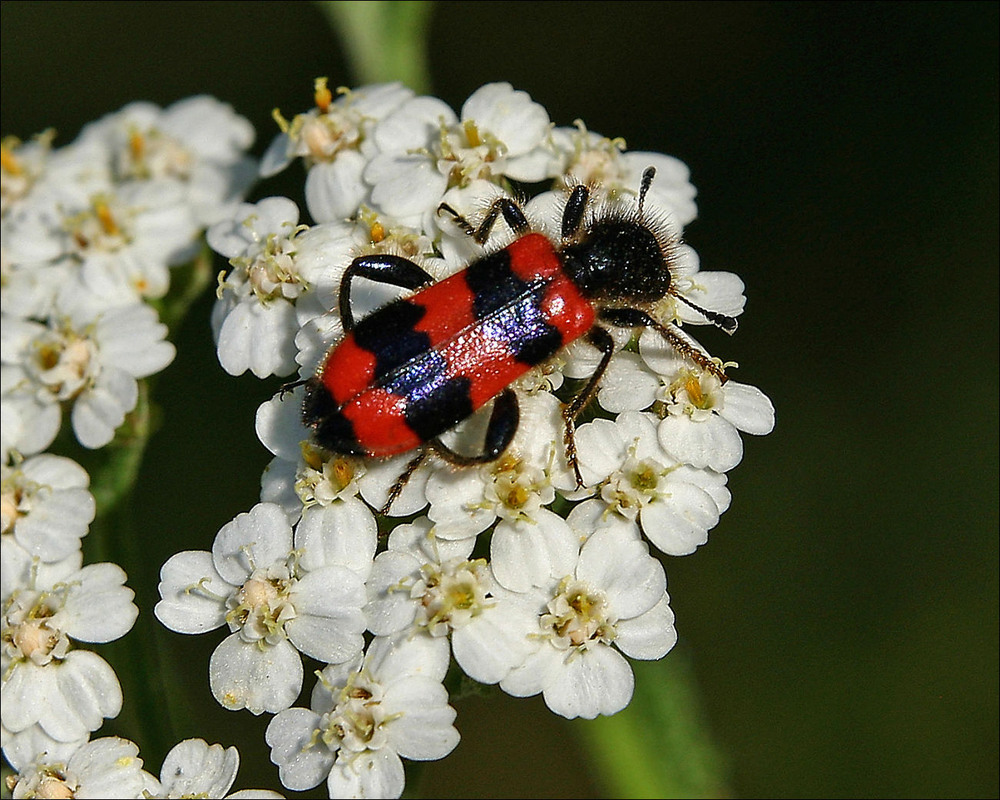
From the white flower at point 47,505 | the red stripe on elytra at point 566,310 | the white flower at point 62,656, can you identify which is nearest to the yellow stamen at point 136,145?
the white flower at point 47,505

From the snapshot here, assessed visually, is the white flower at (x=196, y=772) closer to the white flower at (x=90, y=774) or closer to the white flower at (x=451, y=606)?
the white flower at (x=90, y=774)

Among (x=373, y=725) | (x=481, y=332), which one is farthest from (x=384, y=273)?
(x=373, y=725)

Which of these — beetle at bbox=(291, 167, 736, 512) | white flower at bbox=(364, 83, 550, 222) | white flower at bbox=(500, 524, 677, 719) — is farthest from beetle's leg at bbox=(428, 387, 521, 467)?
white flower at bbox=(364, 83, 550, 222)

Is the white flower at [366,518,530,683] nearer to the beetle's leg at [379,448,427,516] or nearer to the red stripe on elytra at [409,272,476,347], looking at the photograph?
the beetle's leg at [379,448,427,516]

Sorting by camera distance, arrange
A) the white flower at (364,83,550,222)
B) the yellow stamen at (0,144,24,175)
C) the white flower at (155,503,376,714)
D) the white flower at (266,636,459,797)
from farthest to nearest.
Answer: the yellow stamen at (0,144,24,175)
the white flower at (364,83,550,222)
the white flower at (155,503,376,714)
the white flower at (266,636,459,797)

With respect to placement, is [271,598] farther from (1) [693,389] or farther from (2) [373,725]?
(1) [693,389]

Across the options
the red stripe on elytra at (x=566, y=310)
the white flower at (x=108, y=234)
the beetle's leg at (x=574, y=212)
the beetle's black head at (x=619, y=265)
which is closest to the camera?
the red stripe on elytra at (x=566, y=310)
